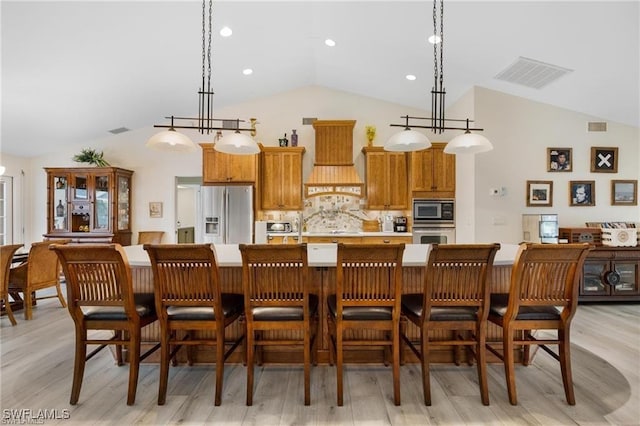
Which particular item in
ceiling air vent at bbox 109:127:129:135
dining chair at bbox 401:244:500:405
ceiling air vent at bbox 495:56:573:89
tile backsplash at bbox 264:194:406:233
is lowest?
dining chair at bbox 401:244:500:405

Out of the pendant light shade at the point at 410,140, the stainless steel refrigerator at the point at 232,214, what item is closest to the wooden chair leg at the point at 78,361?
the pendant light shade at the point at 410,140

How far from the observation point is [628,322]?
12.8 feet

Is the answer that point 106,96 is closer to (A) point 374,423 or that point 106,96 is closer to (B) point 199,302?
(B) point 199,302

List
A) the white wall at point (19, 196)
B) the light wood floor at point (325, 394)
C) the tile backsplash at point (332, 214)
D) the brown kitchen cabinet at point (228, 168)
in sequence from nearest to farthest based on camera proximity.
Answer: the light wood floor at point (325, 394), the brown kitchen cabinet at point (228, 168), the white wall at point (19, 196), the tile backsplash at point (332, 214)

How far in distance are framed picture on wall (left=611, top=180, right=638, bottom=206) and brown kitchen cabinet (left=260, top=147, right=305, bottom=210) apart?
189 inches

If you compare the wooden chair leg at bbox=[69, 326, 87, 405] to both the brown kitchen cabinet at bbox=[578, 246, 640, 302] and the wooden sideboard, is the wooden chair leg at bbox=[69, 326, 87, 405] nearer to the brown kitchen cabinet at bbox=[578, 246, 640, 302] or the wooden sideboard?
the wooden sideboard

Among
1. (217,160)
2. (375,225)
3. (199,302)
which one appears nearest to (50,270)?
(217,160)

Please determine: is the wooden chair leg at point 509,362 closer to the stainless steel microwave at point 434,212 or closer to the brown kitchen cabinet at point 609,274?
the brown kitchen cabinet at point 609,274

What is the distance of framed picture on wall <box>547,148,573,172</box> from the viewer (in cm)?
505

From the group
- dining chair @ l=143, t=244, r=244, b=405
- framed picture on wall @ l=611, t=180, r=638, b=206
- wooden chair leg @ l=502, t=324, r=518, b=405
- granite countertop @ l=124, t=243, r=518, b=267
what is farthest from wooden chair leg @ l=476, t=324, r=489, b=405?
framed picture on wall @ l=611, t=180, r=638, b=206

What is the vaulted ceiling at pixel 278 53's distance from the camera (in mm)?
3348

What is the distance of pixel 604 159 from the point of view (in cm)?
506

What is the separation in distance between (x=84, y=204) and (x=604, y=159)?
27.4ft

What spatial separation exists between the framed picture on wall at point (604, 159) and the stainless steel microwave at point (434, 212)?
6.71ft
